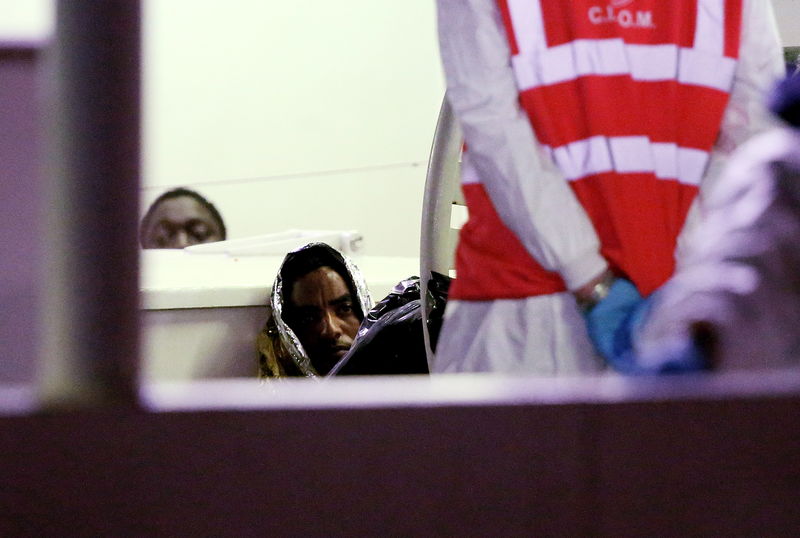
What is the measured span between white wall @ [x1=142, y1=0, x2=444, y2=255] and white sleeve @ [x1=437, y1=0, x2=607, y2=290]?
3.45m

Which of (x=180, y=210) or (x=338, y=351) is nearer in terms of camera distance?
(x=338, y=351)

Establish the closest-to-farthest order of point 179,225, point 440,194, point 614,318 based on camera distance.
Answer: point 614,318 < point 440,194 < point 179,225

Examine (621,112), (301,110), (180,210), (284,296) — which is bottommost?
(284,296)

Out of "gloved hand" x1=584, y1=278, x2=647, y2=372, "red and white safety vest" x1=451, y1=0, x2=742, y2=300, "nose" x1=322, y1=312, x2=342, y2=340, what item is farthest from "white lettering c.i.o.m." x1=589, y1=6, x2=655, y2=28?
"nose" x1=322, y1=312, x2=342, y2=340

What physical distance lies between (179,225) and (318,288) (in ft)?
5.30

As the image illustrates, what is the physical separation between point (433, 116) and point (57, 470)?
14.4ft

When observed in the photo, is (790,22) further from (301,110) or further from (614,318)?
(301,110)

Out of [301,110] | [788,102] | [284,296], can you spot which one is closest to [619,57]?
[788,102]

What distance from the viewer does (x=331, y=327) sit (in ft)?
8.50

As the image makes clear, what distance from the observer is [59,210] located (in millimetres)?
393

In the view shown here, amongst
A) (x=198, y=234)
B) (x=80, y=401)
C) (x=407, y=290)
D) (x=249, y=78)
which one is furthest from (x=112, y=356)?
(x=249, y=78)

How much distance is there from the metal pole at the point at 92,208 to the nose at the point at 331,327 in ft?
7.18

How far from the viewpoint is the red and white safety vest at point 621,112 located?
1.02 meters

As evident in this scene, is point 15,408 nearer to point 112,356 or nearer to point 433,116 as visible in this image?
point 112,356
